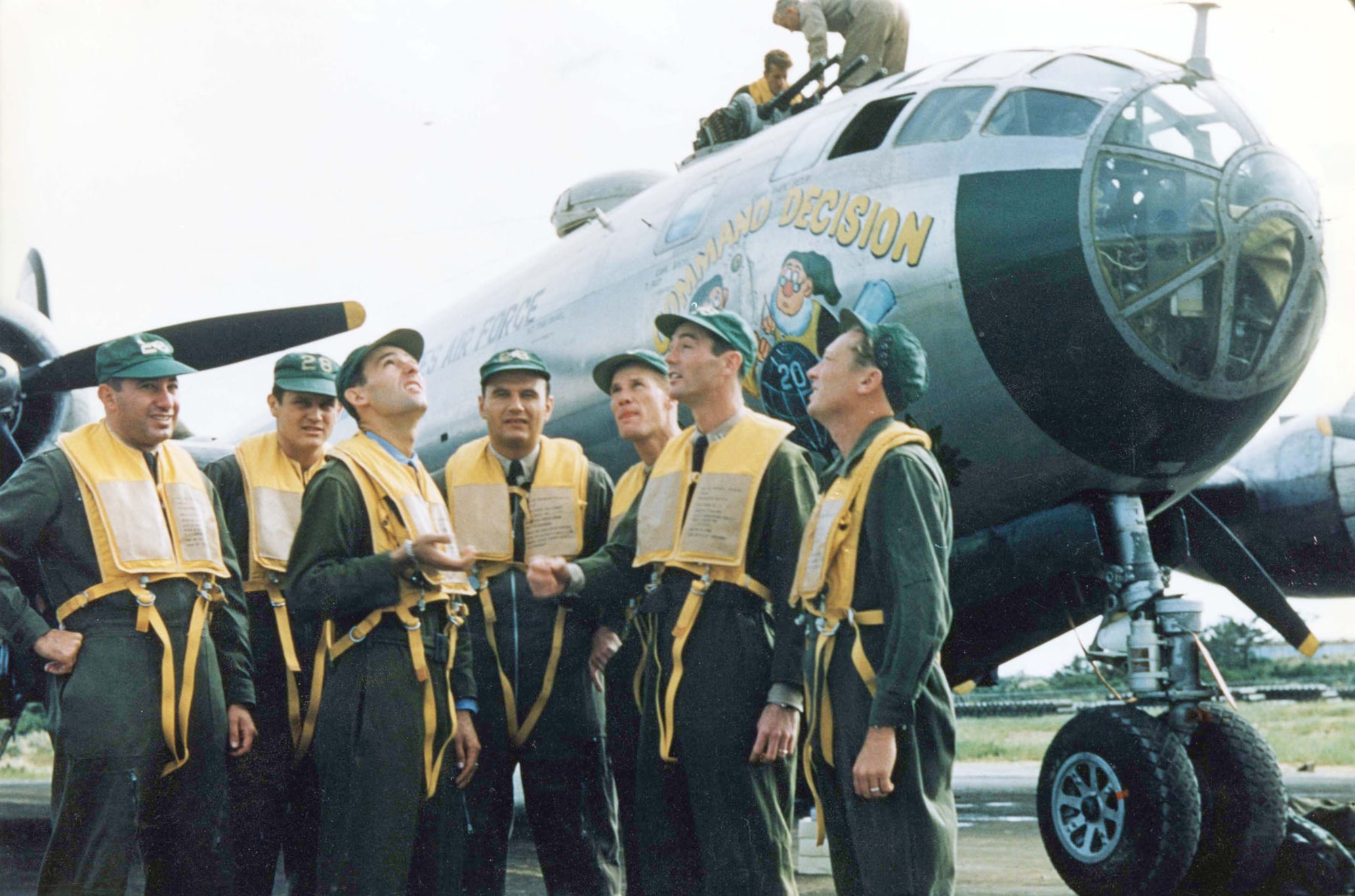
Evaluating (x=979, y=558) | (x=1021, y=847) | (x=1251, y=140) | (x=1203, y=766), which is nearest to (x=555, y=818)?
(x=979, y=558)

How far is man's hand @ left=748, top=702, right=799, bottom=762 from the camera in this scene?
4.01 meters

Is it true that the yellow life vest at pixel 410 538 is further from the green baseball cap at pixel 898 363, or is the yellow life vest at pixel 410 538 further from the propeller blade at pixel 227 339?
the propeller blade at pixel 227 339

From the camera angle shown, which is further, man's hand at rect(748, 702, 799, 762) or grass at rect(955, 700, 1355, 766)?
grass at rect(955, 700, 1355, 766)

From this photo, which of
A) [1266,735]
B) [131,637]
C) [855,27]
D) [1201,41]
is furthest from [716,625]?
[1266,735]

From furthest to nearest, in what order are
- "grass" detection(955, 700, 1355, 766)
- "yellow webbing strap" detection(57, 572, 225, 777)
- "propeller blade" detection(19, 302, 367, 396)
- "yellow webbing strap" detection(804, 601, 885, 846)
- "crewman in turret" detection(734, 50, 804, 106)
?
"grass" detection(955, 700, 1355, 766)
"propeller blade" detection(19, 302, 367, 396)
"crewman in turret" detection(734, 50, 804, 106)
"yellow webbing strap" detection(57, 572, 225, 777)
"yellow webbing strap" detection(804, 601, 885, 846)

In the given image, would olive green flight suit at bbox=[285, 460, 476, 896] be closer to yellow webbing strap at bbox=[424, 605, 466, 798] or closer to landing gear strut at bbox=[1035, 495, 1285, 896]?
yellow webbing strap at bbox=[424, 605, 466, 798]

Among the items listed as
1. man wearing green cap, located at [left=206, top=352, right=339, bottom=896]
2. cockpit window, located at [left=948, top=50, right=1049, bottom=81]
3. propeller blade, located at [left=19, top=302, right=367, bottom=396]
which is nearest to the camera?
man wearing green cap, located at [left=206, top=352, right=339, bottom=896]

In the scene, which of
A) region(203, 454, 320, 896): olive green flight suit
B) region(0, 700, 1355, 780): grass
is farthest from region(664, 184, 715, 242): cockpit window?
region(0, 700, 1355, 780): grass

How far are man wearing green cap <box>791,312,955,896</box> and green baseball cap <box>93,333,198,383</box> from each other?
2.28 metres

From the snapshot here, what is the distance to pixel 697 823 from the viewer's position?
408 centimetres

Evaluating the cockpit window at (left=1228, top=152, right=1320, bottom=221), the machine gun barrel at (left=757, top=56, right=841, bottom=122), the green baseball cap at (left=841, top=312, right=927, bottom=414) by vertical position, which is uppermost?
the machine gun barrel at (left=757, top=56, right=841, bottom=122)

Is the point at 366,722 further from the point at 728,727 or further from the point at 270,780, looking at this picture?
the point at 270,780

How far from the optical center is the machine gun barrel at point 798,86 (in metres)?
8.80

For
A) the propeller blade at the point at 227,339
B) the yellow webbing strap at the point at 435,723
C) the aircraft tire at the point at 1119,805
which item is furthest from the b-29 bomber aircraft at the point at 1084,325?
the propeller blade at the point at 227,339
